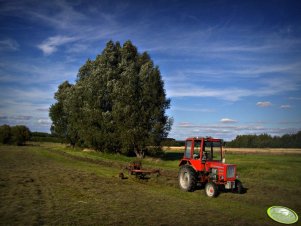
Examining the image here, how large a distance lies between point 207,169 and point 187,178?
1201mm

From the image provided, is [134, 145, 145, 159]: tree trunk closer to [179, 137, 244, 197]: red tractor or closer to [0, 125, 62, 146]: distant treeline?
[179, 137, 244, 197]: red tractor

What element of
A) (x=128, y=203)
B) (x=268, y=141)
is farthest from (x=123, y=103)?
(x=268, y=141)

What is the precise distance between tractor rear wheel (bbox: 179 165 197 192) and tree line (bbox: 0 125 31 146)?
268ft

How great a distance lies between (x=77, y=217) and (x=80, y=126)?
35618 mm

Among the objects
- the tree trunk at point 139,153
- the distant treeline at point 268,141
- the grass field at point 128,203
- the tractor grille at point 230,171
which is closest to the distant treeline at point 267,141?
the distant treeline at point 268,141

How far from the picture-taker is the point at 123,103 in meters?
36.7

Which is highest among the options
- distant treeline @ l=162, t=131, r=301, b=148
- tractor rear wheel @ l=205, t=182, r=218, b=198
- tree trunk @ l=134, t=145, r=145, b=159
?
distant treeline @ l=162, t=131, r=301, b=148

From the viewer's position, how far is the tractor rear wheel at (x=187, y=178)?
15.1 metres

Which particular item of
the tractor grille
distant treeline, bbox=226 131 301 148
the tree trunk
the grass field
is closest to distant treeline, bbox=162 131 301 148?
distant treeline, bbox=226 131 301 148

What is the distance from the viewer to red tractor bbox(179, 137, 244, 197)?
1430 centimetres

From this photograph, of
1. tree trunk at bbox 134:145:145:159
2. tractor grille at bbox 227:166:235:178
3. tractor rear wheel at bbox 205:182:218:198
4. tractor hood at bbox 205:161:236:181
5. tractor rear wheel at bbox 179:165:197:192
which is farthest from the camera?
tree trunk at bbox 134:145:145:159

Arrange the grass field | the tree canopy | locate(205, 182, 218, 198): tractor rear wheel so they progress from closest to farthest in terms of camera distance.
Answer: the grass field → locate(205, 182, 218, 198): tractor rear wheel → the tree canopy

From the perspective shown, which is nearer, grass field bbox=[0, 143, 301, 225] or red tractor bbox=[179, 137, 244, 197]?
grass field bbox=[0, 143, 301, 225]

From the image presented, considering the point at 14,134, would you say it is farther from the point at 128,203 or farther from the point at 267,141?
the point at 128,203
